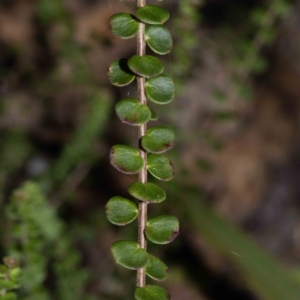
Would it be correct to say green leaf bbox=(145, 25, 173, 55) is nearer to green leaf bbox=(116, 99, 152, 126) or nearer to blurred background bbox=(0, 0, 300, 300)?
green leaf bbox=(116, 99, 152, 126)

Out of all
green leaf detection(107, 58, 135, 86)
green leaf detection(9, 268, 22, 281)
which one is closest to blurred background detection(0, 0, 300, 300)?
green leaf detection(9, 268, 22, 281)

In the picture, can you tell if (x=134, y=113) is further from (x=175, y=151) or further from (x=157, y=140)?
(x=175, y=151)

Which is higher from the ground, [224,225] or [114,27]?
[114,27]

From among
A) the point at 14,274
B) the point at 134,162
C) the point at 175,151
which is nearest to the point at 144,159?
the point at 134,162

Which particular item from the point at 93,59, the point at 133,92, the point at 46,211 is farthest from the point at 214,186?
the point at 46,211

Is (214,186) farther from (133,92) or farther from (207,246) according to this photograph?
(133,92)

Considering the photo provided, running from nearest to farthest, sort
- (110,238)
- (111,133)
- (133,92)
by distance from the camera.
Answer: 1. (110,238)
2. (111,133)
3. (133,92)

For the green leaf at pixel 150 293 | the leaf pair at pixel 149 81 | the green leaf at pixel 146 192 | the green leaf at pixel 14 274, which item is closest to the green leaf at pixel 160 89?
the leaf pair at pixel 149 81
